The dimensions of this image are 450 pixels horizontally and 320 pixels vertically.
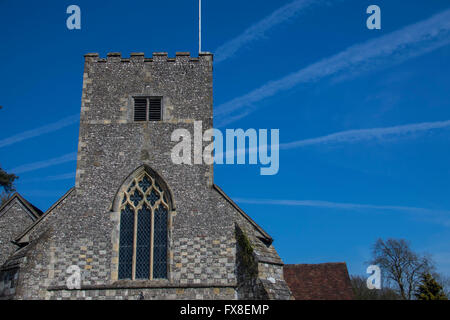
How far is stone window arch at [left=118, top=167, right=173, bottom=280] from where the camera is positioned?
1473 cm

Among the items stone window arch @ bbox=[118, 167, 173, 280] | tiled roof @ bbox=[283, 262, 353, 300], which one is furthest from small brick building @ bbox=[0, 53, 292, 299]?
tiled roof @ bbox=[283, 262, 353, 300]

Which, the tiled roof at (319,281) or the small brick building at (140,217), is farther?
the tiled roof at (319,281)

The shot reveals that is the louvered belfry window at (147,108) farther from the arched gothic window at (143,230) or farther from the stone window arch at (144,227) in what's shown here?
the arched gothic window at (143,230)

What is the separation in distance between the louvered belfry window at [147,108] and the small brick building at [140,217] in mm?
37

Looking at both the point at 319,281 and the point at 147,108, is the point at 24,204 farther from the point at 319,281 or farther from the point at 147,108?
the point at 319,281

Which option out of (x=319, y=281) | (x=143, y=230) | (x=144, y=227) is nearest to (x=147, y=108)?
(x=144, y=227)

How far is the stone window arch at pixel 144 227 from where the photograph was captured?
48.3ft

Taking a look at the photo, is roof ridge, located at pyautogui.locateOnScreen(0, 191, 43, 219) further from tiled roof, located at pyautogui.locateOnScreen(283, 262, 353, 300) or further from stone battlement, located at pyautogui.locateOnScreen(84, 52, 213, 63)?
tiled roof, located at pyautogui.locateOnScreen(283, 262, 353, 300)

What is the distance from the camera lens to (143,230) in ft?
50.1

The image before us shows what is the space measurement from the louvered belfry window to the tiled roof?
1133 cm

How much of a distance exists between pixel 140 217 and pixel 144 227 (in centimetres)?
36

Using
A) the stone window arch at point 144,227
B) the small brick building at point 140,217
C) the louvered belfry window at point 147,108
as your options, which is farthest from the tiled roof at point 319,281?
the louvered belfry window at point 147,108
